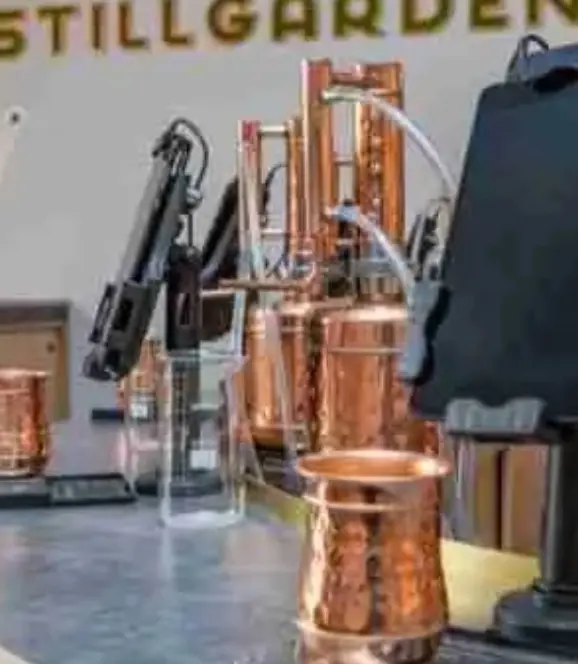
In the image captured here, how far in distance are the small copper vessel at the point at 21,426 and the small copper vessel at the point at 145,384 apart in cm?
9

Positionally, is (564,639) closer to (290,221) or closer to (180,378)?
(180,378)

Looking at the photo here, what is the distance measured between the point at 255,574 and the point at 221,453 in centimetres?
28

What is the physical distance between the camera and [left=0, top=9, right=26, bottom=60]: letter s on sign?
386 cm

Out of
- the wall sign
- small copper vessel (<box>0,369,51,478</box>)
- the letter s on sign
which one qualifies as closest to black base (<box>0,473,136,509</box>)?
small copper vessel (<box>0,369,51,478</box>)

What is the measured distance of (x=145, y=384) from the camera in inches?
63.4

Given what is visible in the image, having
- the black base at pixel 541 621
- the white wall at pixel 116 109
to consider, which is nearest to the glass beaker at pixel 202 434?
the black base at pixel 541 621

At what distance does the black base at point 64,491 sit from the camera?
1.35m

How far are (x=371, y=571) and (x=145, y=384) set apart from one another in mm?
896

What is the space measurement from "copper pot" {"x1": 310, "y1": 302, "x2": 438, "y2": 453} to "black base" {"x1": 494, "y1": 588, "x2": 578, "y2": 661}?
345mm

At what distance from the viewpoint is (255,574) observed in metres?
1.05

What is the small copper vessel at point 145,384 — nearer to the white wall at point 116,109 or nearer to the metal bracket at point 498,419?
the metal bracket at point 498,419

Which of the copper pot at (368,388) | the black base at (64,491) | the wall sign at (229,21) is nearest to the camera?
the copper pot at (368,388)

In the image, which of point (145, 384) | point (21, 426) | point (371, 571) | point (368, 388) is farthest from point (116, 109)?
point (371, 571)

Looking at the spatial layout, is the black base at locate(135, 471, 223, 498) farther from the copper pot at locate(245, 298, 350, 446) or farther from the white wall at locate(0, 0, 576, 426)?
the white wall at locate(0, 0, 576, 426)
